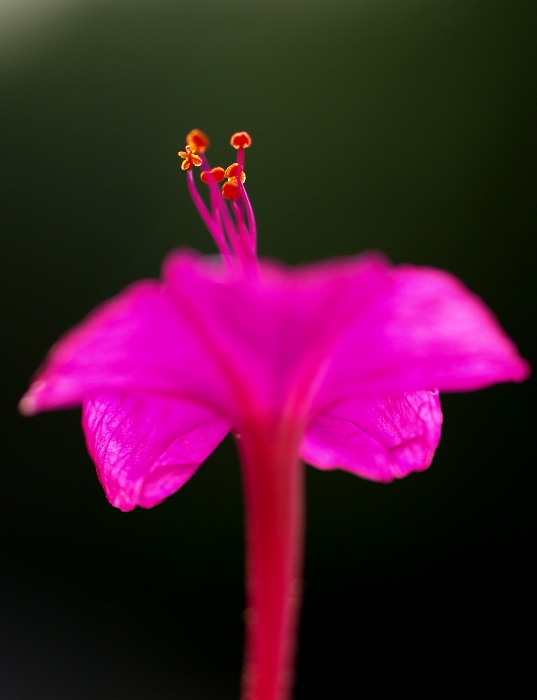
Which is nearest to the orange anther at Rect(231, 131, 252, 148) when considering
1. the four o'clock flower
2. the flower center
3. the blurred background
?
the flower center

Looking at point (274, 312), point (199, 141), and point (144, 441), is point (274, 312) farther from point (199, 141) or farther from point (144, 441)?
point (199, 141)

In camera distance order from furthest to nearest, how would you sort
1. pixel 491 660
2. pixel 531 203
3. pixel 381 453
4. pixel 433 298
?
1. pixel 531 203
2. pixel 491 660
3. pixel 381 453
4. pixel 433 298

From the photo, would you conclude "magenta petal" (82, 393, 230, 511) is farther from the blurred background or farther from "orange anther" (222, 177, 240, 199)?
the blurred background

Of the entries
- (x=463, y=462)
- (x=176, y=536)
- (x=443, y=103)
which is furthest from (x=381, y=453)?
(x=443, y=103)

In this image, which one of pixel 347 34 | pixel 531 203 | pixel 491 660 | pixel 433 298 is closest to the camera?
pixel 433 298

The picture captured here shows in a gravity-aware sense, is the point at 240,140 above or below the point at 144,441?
above

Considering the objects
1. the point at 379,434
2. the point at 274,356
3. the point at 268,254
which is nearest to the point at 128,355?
the point at 274,356

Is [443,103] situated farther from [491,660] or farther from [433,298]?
[433,298]
